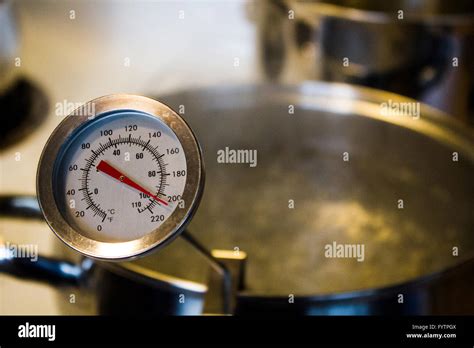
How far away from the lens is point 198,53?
3.98 ft

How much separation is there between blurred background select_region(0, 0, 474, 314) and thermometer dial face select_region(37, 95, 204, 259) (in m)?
0.26

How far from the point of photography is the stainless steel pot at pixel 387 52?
3.06 ft

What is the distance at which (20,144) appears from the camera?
97cm

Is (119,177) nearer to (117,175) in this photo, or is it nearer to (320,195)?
(117,175)

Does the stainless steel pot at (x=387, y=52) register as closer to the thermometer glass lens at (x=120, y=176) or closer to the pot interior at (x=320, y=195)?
the pot interior at (x=320, y=195)

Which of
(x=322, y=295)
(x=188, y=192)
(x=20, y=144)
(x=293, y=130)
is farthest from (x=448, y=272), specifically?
(x=20, y=144)

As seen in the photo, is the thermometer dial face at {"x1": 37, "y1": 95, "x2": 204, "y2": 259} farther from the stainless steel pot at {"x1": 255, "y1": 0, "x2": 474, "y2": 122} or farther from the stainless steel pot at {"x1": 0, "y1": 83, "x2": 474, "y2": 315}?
the stainless steel pot at {"x1": 255, "y1": 0, "x2": 474, "y2": 122}

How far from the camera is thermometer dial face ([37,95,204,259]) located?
46cm

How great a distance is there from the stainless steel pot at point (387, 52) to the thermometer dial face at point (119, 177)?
54 cm

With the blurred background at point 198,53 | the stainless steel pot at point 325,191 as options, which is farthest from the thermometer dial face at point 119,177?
the blurred background at point 198,53

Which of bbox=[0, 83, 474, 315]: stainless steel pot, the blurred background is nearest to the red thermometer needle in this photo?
bbox=[0, 83, 474, 315]: stainless steel pot

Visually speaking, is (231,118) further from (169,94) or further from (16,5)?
(16,5)

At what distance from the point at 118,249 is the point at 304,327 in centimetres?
19

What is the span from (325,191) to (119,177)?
45cm
